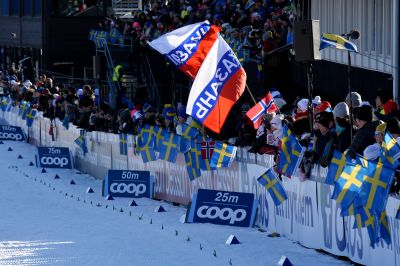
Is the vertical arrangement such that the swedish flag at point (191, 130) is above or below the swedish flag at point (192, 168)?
above

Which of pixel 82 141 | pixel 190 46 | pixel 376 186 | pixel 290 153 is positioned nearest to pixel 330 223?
pixel 290 153

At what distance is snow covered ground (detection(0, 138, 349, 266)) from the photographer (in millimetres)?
16141

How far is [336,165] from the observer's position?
574 inches

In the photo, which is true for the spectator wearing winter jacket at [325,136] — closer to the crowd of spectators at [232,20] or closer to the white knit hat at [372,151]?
the white knit hat at [372,151]

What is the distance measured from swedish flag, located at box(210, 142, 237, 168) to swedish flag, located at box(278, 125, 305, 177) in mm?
2889

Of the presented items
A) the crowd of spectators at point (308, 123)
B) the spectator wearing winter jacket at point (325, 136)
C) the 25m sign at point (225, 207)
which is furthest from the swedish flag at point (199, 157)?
the spectator wearing winter jacket at point (325, 136)

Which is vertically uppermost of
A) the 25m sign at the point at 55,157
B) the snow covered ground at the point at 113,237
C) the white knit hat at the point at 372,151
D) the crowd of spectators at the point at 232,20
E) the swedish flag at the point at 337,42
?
the crowd of spectators at the point at 232,20

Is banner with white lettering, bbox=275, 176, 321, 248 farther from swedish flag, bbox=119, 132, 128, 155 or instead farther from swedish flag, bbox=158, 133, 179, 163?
swedish flag, bbox=119, 132, 128, 155

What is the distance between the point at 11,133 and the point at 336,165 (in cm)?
2461

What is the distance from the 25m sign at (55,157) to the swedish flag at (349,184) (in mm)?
16340

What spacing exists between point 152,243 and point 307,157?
253 cm

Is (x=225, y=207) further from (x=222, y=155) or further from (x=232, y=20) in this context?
(x=232, y=20)

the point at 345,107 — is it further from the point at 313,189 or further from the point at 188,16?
the point at 188,16

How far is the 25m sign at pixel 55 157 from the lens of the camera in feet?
98.6
